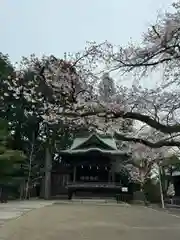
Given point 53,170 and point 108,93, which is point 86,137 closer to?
point 53,170

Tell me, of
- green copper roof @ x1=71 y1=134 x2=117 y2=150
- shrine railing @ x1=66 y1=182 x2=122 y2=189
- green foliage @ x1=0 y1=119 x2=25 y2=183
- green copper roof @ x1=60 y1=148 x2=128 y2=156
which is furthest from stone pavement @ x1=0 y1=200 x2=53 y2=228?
green copper roof @ x1=71 y1=134 x2=117 y2=150

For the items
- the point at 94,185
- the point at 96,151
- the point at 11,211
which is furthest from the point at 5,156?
the point at 96,151

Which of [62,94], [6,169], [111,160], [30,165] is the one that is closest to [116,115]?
[62,94]

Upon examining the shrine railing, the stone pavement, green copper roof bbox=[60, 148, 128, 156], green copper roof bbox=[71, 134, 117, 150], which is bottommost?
the stone pavement

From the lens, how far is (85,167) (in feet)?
128

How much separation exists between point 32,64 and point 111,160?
2898 centimetres

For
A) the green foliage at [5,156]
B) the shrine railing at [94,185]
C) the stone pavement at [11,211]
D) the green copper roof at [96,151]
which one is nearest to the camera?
the stone pavement at [11,211]

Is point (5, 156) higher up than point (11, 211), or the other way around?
point (5, 156)

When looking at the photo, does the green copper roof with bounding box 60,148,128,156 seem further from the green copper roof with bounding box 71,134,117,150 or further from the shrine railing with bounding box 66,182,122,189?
the shrine railing with bounding box 66,182,122,189

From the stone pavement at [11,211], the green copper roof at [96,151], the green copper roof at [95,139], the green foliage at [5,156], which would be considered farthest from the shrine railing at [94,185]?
the stone pavement at [11,211]

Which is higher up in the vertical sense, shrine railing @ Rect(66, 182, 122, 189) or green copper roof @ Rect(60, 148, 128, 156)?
green copper roof @ Rect(60, 148, 128, 156)

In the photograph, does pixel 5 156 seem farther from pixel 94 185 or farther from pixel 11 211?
pixel 94 185

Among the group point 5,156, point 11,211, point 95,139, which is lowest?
point 11,211

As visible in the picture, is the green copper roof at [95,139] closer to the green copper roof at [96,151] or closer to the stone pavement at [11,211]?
the green copper roof at [96,151]
